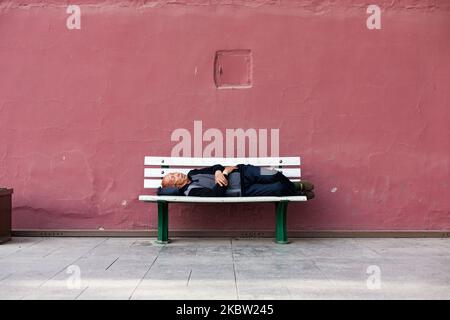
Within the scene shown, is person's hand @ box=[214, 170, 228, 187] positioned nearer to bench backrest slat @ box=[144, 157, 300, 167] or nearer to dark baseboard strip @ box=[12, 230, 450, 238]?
bench backrest slat @ box=[144, 157, 300, 167]

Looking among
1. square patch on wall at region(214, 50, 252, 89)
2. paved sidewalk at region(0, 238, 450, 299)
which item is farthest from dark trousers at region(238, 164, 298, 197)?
square patch on wall at region(214, 50, 252, 89)

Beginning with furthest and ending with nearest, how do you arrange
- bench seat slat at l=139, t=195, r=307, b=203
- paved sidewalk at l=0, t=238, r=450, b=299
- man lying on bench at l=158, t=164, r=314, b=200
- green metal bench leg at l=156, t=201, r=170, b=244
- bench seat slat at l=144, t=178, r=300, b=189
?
1. bench seat slat at l=144, t=178, r=300, b=189
2. green metal bench leg at l=156, t=201, r=170, b=244
3. man lying on bench at l=158, t=164, r=314, b=200
4. bench seat slat at l=139, t=195, r=307, b=203
5. paved sidewalk at l=0, t=238, r=450, b=299

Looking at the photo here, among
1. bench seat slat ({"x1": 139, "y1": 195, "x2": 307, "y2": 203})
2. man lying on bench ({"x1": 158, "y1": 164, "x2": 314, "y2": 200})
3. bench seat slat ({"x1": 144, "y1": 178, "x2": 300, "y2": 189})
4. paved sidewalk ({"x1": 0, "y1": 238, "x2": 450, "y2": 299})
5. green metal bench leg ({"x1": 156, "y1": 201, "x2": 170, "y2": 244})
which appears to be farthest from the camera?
bench seat slat ({"x1": 144, "y1": 178, "x2": 300, "y2": 189})

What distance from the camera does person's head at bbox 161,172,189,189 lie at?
488cm

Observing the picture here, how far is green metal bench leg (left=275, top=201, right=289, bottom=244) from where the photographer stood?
192 inches

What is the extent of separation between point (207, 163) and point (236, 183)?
0.55m

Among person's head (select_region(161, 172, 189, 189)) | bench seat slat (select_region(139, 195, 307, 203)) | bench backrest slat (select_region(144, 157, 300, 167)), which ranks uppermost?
bench backrest slat (select_region(144, 157, 300, 167))

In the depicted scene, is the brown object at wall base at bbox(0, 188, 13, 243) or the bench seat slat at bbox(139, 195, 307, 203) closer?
the bench seat slat at bbox(139, 195, 307, 203)

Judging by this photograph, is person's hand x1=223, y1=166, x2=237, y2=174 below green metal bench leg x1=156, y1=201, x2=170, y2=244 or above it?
above

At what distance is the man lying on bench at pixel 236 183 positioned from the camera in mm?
4738

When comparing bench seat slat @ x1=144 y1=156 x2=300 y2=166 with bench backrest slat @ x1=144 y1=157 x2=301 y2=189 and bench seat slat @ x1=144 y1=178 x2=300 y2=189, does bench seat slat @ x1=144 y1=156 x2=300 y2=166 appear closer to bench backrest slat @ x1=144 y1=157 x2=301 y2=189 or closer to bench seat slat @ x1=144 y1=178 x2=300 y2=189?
bench backrest slat @ x1=144 y1=157 x2=301 y2=189

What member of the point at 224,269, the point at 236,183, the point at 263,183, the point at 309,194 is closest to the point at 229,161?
the point at 236,183

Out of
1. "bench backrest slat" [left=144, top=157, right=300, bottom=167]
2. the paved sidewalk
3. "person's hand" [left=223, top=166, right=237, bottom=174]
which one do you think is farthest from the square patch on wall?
the paved sidewalk

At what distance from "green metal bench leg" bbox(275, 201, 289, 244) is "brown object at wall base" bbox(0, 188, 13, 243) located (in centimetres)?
294
